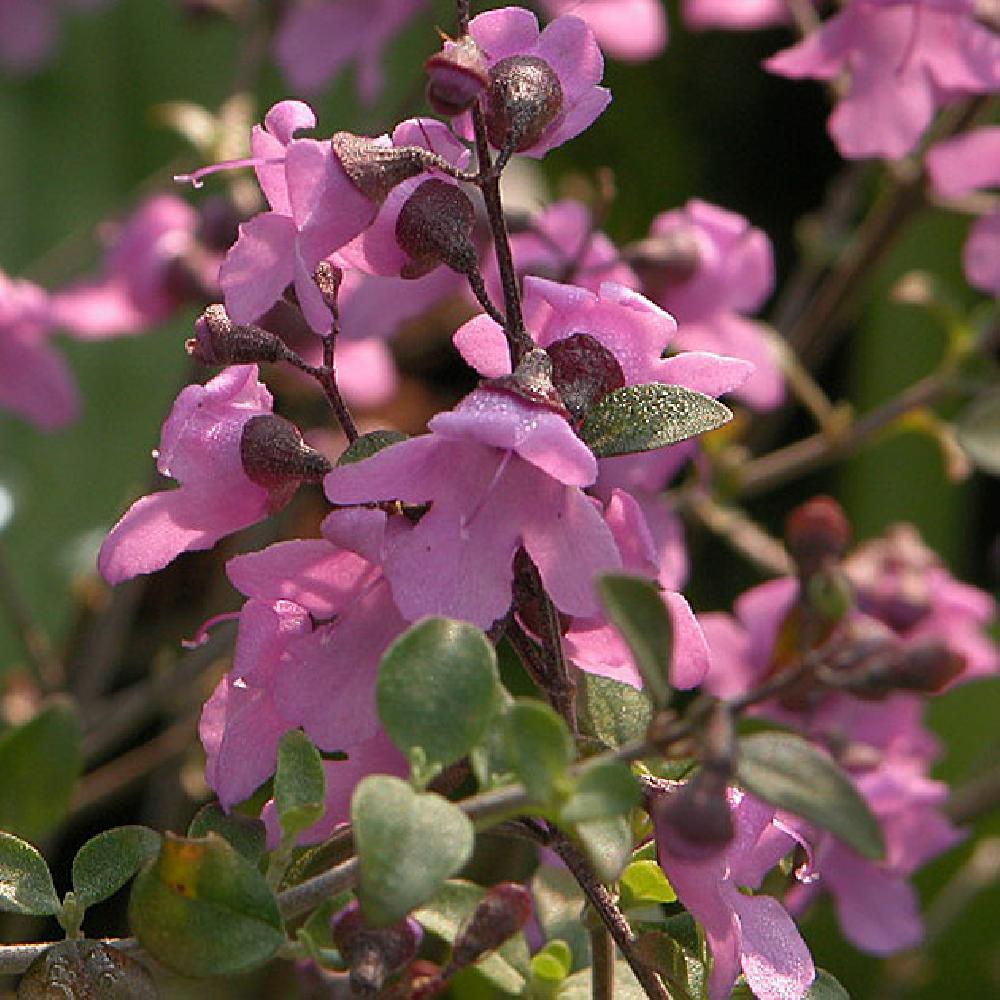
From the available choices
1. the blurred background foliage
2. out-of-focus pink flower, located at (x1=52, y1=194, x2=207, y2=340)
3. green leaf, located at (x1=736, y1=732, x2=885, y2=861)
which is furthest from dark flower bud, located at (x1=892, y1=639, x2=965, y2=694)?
the blurred background foliage

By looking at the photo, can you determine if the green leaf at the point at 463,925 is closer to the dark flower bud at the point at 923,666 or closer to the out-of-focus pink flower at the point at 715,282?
the dark flower bud at the point at 923,666

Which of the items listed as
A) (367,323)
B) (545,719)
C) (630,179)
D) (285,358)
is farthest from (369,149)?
(630,179)

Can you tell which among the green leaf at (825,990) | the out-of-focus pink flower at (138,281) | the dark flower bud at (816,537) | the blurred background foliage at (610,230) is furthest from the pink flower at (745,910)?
the blurred background foliage at (610,230)

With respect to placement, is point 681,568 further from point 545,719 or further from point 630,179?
point 630,179

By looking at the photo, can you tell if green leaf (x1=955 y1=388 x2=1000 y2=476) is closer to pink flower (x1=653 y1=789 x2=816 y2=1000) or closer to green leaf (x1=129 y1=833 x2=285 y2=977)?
pink flower (x1=653 y1=789 x2=816 y2=1000)

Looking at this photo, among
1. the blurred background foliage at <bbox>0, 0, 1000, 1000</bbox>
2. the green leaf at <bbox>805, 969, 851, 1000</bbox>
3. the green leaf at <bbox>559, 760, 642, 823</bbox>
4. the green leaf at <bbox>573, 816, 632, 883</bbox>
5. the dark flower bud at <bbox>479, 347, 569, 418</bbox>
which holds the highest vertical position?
the dark flower bud at <bbox>479, 347, 569, 418</bbox>

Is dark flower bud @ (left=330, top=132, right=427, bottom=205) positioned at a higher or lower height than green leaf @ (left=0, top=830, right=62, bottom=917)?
higher
